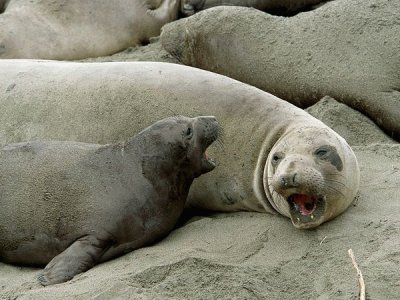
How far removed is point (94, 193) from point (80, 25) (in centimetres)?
336

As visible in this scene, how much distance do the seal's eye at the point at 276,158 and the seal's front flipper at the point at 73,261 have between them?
2.83 feet

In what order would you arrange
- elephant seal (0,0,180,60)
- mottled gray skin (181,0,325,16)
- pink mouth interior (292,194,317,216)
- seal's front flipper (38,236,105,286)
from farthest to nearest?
elephant seal (0,0,180,60) < mottled gray skin (181,0,325,16) < pink mouth interior (292,194,317,216) < seal's front flipper (38,236,105,286)

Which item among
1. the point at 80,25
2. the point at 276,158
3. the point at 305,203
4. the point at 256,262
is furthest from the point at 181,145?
the point at 80,25

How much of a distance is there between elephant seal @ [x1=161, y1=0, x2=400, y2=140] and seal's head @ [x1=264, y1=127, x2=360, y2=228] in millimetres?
1163

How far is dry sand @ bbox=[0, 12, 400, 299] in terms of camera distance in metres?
3.77

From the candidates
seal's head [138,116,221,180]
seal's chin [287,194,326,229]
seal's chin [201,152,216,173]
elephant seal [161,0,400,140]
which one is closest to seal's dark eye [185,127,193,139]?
seal's head [138,116,221,180]

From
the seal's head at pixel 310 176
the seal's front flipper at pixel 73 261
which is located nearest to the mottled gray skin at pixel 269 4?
the seal's head at pixel 310 176

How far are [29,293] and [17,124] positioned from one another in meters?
1.61

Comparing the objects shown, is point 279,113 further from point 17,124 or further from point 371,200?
point 17,124

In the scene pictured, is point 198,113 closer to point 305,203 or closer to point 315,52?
point 305,203

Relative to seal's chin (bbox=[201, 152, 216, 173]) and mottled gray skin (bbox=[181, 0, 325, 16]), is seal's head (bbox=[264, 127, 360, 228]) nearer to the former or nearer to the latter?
seal's chin (bbox=[201, 152, 216, 173])

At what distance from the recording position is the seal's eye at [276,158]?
179 inches

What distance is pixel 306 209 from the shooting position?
444cm

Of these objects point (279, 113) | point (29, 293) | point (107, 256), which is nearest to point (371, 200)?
point (279, 113)
